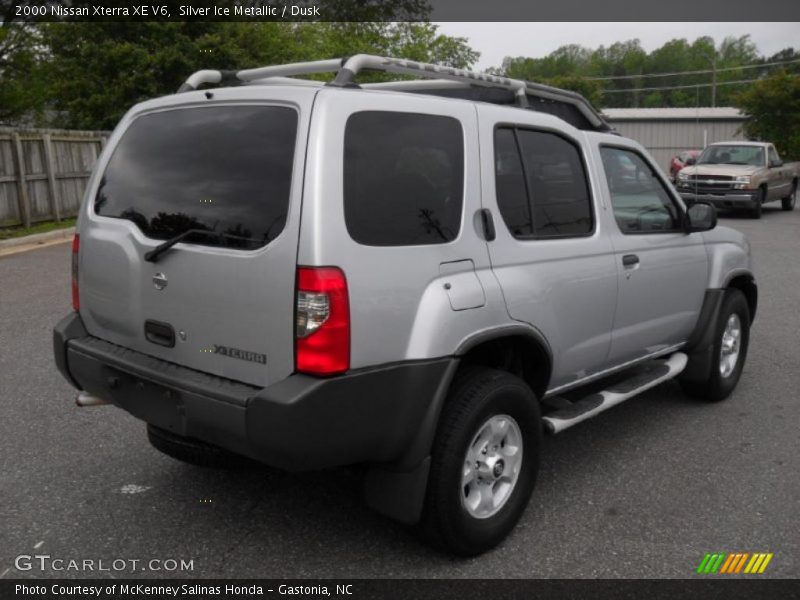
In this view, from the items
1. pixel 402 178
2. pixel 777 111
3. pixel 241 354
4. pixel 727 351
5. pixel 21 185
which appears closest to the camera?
pixel 241 354

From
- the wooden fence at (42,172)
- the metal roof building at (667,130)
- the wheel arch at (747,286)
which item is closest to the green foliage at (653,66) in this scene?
the metal roof building at (667,130)

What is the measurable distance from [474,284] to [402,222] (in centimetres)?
41

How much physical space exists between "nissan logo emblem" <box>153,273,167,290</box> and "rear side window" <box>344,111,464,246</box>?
33.3 inches

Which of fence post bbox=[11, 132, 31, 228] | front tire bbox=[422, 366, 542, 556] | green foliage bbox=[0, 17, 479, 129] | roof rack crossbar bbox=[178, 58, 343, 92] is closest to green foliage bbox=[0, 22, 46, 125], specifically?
green foliage bbox=[0, 17, 479, 129]

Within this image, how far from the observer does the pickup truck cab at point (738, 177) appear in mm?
18531

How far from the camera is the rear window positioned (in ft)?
9.37

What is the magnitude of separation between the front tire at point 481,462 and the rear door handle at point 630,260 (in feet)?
3.62

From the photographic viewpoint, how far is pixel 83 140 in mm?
16969

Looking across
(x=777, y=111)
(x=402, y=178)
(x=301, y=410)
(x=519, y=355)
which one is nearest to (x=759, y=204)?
(x=777, y=111)

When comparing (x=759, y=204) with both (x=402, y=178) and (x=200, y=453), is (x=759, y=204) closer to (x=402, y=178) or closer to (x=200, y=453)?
(x=402, y=178)

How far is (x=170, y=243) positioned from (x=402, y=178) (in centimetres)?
94

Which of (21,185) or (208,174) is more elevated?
(208,174)

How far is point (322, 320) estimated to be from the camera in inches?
106
